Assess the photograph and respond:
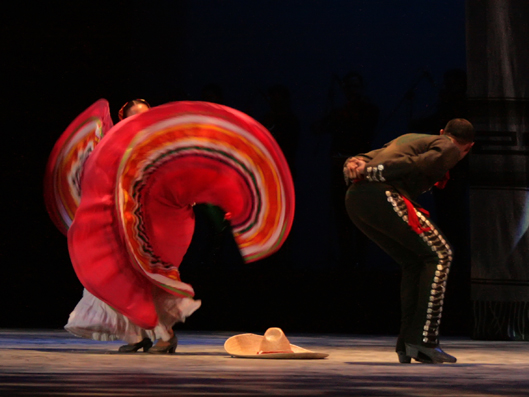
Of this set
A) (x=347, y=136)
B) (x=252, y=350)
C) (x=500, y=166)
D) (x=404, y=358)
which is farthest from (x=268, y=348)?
(x=500, y=166)

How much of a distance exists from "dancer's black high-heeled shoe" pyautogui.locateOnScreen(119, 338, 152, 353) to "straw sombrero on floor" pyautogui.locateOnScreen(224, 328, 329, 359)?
0.43m

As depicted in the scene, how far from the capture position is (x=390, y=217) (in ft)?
13.9

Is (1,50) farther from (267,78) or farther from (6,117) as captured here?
(267,78)

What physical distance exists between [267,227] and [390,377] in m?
1.00

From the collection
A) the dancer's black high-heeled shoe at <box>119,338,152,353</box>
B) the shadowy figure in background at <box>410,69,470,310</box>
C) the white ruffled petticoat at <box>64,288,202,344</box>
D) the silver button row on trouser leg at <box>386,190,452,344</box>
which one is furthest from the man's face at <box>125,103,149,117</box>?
the shadowy figure in background at <box>410,69,470,310</box>

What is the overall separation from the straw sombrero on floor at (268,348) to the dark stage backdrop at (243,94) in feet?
5.05

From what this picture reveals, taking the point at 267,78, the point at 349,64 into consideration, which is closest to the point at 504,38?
the point at 349,64

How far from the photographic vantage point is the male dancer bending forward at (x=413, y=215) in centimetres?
424

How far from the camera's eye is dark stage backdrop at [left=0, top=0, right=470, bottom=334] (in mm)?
6160

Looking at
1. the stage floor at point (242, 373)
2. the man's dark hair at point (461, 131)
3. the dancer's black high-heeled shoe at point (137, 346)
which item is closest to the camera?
the stage floor at point (242, 373)

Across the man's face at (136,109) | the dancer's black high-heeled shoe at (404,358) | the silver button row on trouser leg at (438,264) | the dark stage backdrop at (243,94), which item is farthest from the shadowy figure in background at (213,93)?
the dancer's black high-heeled shoe at (404,358)

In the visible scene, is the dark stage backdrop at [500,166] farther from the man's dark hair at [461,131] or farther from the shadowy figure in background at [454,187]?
the man's dark hair at [461,131]

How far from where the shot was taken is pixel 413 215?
422 centimetres

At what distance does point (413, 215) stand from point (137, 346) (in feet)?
4.97
